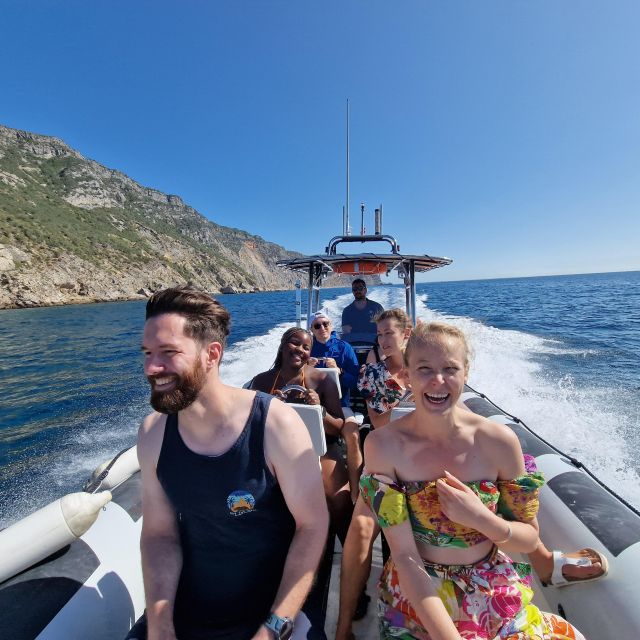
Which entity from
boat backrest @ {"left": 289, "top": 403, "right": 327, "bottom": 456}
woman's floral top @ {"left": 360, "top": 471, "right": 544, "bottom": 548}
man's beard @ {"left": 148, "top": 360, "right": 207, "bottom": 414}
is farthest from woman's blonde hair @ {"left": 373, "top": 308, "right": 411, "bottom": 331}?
man's beard @ {"left": 148, "top": 360, "right": 207, "bottom": 414}

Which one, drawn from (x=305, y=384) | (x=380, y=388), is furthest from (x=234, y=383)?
(x=380, y=388)

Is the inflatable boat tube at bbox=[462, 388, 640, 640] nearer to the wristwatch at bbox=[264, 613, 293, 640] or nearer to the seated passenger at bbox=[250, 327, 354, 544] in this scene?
the seated passenger at bbox=[250, 327, 354, 544]

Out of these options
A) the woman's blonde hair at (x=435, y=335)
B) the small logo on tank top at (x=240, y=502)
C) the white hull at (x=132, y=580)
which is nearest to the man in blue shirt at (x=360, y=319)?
the white hull at (x=132, y=580)

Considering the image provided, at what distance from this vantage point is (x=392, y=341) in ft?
9.40

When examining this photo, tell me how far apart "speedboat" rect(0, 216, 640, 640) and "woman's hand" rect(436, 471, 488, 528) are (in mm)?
668

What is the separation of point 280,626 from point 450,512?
0.71 m

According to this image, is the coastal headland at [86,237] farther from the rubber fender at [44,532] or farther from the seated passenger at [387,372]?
the rubber fender at [44,532]

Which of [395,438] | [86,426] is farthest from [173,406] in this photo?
[86,426]

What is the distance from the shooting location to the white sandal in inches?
67.8

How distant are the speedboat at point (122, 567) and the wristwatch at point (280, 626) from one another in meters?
0.10

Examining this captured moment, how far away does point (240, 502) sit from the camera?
53.1 inches

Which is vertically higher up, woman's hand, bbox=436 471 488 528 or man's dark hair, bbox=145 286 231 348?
man's dark hair, bbox=145 286 231 348

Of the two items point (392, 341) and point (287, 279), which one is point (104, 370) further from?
point (287, 279)

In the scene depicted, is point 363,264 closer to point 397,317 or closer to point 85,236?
point 397,317
